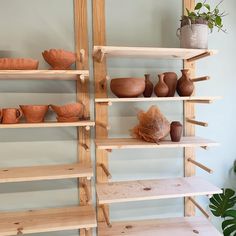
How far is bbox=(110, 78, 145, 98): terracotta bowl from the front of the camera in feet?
5.02

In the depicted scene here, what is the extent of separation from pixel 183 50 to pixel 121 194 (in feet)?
3.12

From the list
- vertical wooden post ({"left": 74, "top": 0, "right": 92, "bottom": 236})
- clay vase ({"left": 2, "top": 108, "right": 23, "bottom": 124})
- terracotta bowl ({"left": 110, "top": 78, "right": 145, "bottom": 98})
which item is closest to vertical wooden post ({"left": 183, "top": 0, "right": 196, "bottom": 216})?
terracotta bowl ({"left": 110, "top": 78, "right": 145, "bottom": 98})

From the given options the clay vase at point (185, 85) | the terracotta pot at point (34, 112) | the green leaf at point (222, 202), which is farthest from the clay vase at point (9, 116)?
the green leaf at point (222, 202)

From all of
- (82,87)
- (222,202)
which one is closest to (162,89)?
(82,87)

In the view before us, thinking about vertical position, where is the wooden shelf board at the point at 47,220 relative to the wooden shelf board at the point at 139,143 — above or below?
below

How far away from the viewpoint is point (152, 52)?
1.55 metres

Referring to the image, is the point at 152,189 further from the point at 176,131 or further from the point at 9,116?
the point at 9,116

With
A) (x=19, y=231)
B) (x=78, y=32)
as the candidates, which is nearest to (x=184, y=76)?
(x=78, y=32)

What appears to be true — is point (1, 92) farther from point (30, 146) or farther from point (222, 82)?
point (222, 82)

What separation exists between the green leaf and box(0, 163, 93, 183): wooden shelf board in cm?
93

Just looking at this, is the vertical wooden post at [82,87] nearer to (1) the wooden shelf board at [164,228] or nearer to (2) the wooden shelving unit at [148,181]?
(2) the wooden shelving unit at [148,181]

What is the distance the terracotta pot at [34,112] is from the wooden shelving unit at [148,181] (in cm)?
36

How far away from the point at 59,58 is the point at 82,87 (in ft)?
0.93

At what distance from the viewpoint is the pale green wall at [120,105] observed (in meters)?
1.62
